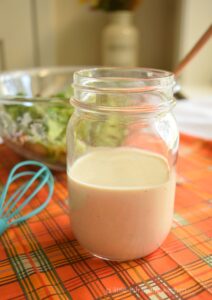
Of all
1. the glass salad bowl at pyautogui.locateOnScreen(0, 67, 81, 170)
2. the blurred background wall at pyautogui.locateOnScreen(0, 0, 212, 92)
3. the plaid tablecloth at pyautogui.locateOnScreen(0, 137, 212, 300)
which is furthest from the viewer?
the blurred background wall at pyautogui.locateOnScreen(0, 0, 212, 92)

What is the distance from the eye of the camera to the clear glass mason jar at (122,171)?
1.13ft

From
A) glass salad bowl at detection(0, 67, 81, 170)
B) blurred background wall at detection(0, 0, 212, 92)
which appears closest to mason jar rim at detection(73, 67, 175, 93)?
glass salad bowl at detection(0, 67, 81, 170)

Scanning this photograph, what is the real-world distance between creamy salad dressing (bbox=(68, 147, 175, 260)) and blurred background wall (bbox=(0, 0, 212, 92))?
110 cm

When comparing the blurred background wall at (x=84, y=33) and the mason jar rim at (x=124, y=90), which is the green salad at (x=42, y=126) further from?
the blurred background wall at (x=84, y=33)

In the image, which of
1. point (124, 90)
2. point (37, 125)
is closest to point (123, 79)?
point (124, 90)

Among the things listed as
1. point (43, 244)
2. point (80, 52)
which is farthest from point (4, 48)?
A: point (43, 244)

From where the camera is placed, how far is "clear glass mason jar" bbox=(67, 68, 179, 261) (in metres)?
0.35

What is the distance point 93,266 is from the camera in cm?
36

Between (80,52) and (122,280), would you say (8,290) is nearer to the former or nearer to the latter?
(122,280)

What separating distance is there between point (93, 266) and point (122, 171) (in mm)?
108

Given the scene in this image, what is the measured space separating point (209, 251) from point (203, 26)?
116 cm

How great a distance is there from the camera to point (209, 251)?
0.38 meters

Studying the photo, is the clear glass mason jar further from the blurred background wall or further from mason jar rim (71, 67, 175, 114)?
the blurred background wall

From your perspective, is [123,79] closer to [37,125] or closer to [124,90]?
[124,90]
